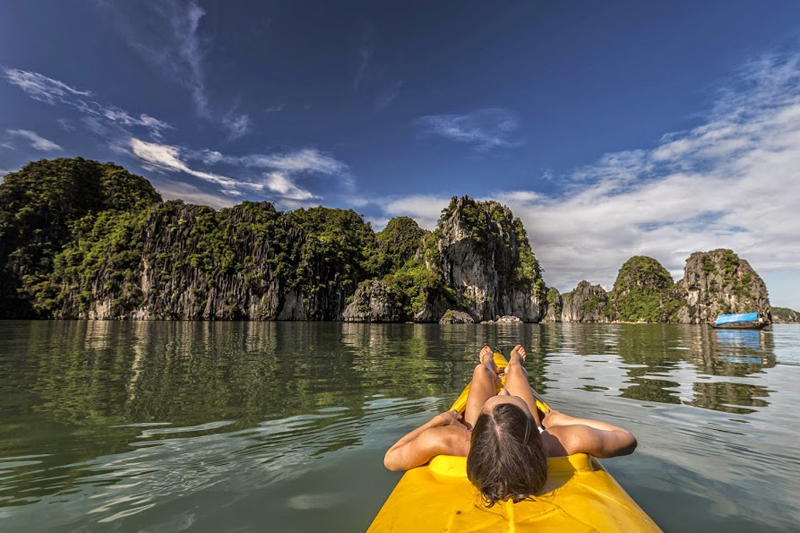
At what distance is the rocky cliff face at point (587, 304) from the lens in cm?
16300

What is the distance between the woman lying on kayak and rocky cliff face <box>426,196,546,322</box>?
8720 centimetres

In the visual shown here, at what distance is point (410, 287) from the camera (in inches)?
3346

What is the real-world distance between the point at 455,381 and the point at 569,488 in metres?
7.13

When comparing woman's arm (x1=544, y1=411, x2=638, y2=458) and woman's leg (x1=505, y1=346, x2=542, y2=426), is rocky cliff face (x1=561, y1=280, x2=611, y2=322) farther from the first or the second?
woman's arm (x1=544, y1=411, x2=638, y2=458)

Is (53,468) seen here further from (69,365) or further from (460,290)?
(460,290)

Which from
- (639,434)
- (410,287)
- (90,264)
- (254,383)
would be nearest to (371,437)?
(639,434)

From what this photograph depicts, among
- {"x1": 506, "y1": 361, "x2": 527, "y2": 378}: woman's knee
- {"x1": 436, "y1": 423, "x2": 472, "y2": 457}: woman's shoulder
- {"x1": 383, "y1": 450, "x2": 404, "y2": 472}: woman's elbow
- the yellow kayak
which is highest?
{"x1": 506, "y1": 361, "x2": 527, "y2": 378}: woman's knee

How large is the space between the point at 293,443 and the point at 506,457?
3401 millimetres

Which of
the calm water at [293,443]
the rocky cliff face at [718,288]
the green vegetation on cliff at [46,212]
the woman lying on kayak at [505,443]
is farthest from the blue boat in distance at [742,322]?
the green vegetation on cliff at [46,212]

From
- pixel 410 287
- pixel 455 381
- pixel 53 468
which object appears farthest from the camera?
pixel 410 287

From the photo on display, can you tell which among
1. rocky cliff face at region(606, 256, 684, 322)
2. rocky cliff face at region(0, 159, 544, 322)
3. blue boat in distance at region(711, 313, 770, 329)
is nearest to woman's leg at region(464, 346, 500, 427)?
blue boat in distance at region(711, 313, 770, 329)

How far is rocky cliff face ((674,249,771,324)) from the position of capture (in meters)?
88.7

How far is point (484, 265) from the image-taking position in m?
97.1

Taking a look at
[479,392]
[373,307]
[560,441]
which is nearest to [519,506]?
[560,441]
